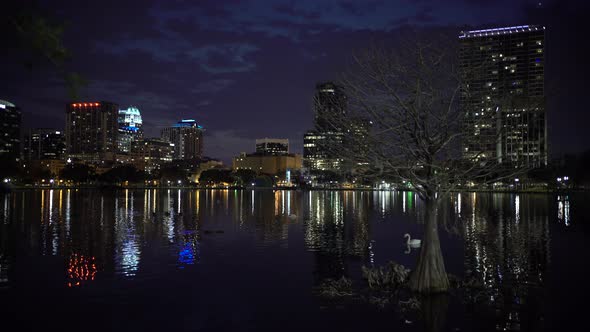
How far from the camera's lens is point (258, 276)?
67.9 ft

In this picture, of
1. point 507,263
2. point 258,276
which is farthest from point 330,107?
point 507,263

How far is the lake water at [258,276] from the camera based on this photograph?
47.6ft

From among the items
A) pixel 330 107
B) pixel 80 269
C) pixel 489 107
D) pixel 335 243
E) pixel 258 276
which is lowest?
pixel 258 276

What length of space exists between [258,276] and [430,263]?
25.3 feet

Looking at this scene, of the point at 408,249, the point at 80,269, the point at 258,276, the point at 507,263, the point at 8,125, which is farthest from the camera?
the point at 8,125

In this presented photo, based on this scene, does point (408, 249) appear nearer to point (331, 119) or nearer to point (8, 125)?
point (331, 119)

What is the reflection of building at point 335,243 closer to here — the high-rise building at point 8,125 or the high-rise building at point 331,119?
the high-rise building at point 331,119

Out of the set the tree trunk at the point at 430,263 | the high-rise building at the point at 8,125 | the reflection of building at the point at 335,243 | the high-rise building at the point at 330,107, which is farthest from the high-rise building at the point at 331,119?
the high-rise building at the point at 8,125

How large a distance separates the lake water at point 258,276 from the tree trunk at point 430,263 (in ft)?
2.37

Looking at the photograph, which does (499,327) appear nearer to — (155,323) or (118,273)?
(155,323)

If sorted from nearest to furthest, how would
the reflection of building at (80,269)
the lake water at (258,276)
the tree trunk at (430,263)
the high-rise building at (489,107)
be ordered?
the lake water at (258,276) → the high-rise building at (489,107) → the tree trunk at (430,263) → the reflection of building at (80,269)

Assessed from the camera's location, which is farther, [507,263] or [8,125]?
[8,125]

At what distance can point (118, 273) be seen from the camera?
2052 centimetres

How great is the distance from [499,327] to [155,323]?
34.0 ft
